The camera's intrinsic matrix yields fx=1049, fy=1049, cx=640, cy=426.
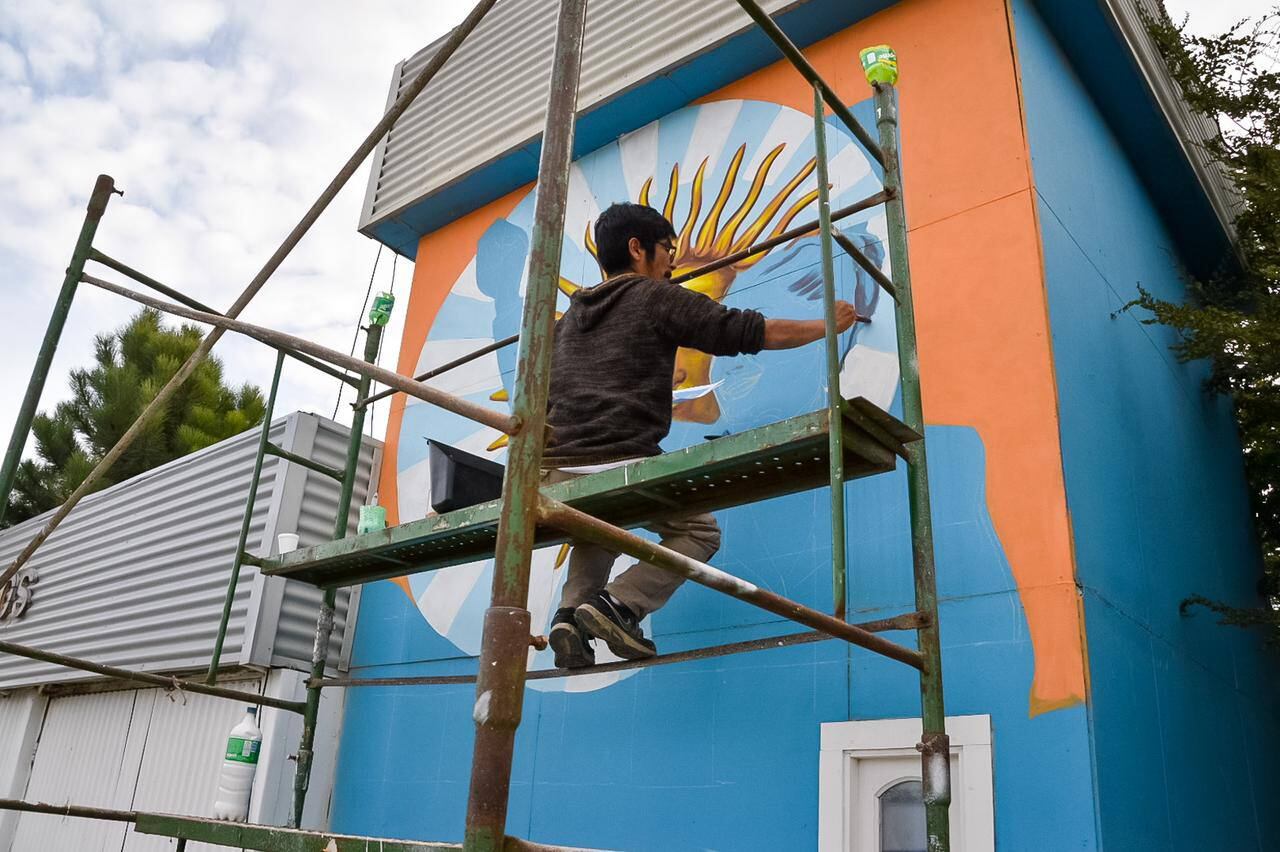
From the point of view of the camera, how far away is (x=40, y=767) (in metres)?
7.74

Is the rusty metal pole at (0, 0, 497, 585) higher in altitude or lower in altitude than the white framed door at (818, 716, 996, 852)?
higher

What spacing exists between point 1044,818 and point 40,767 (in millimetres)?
7235

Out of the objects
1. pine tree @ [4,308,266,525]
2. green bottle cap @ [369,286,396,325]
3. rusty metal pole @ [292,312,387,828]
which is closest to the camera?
rusty metal pole @ [292,312,387,828]

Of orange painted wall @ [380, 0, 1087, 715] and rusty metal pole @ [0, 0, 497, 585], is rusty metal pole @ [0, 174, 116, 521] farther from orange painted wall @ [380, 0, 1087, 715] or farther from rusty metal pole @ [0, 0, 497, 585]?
orange painted wall @ [380, 0, 1087, 715]

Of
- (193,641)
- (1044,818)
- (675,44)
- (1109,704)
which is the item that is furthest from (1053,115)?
(193,641)

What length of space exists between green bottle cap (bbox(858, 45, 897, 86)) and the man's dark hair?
34.8 inches

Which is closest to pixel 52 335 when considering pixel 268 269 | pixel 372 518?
pixel 268 269

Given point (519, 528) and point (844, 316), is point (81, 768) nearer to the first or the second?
point (844, 316)

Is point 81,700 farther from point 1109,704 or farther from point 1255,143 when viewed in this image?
point 1255,143

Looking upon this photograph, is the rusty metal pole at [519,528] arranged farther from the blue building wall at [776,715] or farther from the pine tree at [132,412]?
the pine tree at [132,412]

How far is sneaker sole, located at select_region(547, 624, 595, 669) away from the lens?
3150 millimetres

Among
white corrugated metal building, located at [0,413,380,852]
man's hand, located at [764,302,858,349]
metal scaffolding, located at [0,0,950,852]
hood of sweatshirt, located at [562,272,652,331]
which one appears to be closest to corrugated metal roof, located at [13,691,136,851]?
white corrugated metal building, located at [0,413,380,852]

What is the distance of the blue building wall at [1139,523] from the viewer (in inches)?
159

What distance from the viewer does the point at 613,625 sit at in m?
3.18
